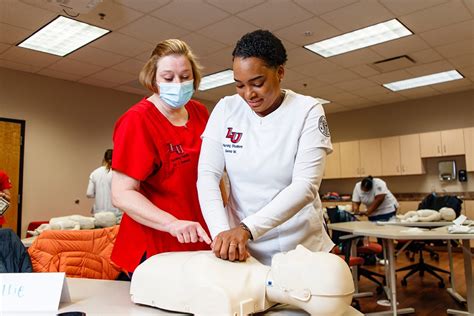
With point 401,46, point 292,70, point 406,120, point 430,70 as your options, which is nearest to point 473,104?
point 406,120

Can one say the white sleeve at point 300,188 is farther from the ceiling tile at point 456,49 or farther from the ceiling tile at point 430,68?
the ceiling tile at point 430,68

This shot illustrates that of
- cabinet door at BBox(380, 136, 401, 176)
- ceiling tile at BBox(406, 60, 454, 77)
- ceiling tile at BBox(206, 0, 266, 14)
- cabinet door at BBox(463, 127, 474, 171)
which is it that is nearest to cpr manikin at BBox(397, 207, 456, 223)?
ceiling tile at BBox(206, 0, 266, 14)

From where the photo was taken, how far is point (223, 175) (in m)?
1.19

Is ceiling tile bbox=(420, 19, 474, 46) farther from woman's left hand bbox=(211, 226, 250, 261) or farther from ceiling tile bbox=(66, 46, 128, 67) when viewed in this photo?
woman's left hand bbox=(211, 226, 250, 261)

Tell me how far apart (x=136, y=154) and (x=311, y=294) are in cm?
62

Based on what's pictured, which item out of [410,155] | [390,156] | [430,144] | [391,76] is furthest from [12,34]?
[430,144]

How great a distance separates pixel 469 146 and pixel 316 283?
24.4 ft

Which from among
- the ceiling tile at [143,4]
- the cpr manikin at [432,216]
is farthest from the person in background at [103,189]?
the cpr manikin at [432,216]

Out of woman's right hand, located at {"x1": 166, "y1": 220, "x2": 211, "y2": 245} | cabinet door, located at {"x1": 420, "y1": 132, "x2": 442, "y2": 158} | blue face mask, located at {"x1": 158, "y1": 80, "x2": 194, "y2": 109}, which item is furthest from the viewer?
cabinet door, located at {"x1": 420, "y1": 132, "x2": 442, "y2": 158}

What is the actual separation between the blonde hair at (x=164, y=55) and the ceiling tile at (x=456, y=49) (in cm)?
472

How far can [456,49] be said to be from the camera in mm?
5094

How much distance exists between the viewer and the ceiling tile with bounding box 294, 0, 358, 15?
145 inches

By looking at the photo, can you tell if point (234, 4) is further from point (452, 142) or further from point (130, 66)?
point (452, 142)

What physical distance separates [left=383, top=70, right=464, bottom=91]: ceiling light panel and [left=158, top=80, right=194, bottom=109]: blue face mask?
6.06m
